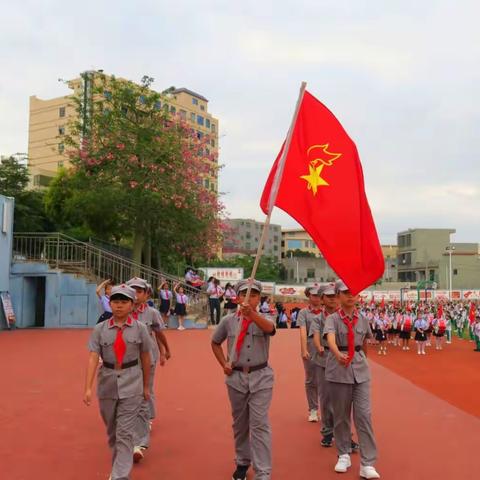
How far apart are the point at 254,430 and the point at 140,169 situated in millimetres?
18687

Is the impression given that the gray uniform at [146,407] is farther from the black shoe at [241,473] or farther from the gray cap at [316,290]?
the gray cap at [316,290]

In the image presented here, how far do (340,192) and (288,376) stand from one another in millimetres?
6396

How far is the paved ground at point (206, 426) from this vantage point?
Result: 539cm

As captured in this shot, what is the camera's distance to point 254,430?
470 centimetres

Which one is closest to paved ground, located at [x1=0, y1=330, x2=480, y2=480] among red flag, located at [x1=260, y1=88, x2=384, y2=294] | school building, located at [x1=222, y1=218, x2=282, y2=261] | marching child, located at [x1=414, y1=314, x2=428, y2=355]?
red flag, located at [x1=260, y1=88, x2=384, y2=294]

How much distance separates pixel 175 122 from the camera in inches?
944

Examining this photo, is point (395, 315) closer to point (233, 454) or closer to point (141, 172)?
point (141, 172)

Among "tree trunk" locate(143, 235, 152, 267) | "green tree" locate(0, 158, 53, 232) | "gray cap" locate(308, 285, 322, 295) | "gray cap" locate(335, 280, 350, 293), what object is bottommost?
"gray cap" locate(308, 285, 322, 295)

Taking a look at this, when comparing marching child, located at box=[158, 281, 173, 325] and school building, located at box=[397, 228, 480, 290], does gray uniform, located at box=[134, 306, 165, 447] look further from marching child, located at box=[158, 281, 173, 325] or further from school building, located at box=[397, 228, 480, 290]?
school building, located at box=[397, 228, 480, 290]

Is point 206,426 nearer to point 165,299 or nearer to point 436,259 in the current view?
point 165,299

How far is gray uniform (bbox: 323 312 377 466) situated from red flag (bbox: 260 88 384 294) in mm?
525

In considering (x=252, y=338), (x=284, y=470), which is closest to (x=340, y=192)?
(x=252, y=338)

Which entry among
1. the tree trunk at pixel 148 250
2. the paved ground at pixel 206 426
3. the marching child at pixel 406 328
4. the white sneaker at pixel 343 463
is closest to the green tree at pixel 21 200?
the tree trunk at pixel 148 250

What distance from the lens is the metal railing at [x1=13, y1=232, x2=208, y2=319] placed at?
21.8 meters
